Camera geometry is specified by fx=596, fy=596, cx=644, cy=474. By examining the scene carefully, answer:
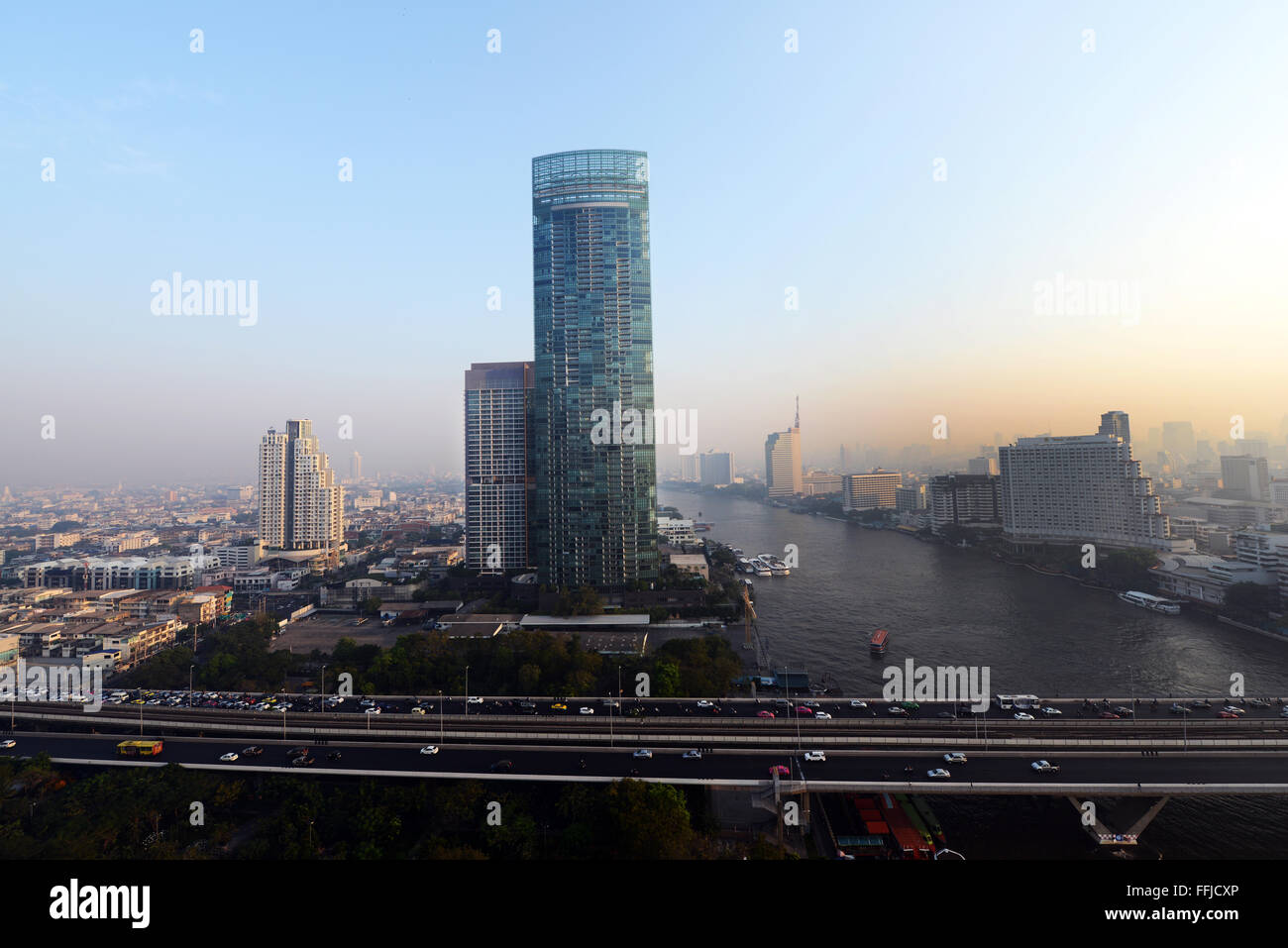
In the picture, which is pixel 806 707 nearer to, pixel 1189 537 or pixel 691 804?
pixel 691 804

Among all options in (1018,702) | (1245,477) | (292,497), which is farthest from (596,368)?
(1245,477)

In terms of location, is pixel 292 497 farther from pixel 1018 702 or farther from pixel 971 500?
pixel 971 500

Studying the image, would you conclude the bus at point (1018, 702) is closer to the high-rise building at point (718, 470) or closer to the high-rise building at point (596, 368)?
the high-rise building at point (596, 368)

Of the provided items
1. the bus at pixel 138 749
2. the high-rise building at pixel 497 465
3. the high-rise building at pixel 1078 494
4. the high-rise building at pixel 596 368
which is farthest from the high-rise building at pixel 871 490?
the bus at pixel 138 749

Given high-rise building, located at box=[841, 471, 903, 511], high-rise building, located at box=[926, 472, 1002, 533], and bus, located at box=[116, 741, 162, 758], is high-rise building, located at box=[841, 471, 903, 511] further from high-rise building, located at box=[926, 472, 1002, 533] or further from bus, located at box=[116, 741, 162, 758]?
bus, located at box=[116, 741, 162, 758]

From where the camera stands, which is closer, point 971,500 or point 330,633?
point 330,633
